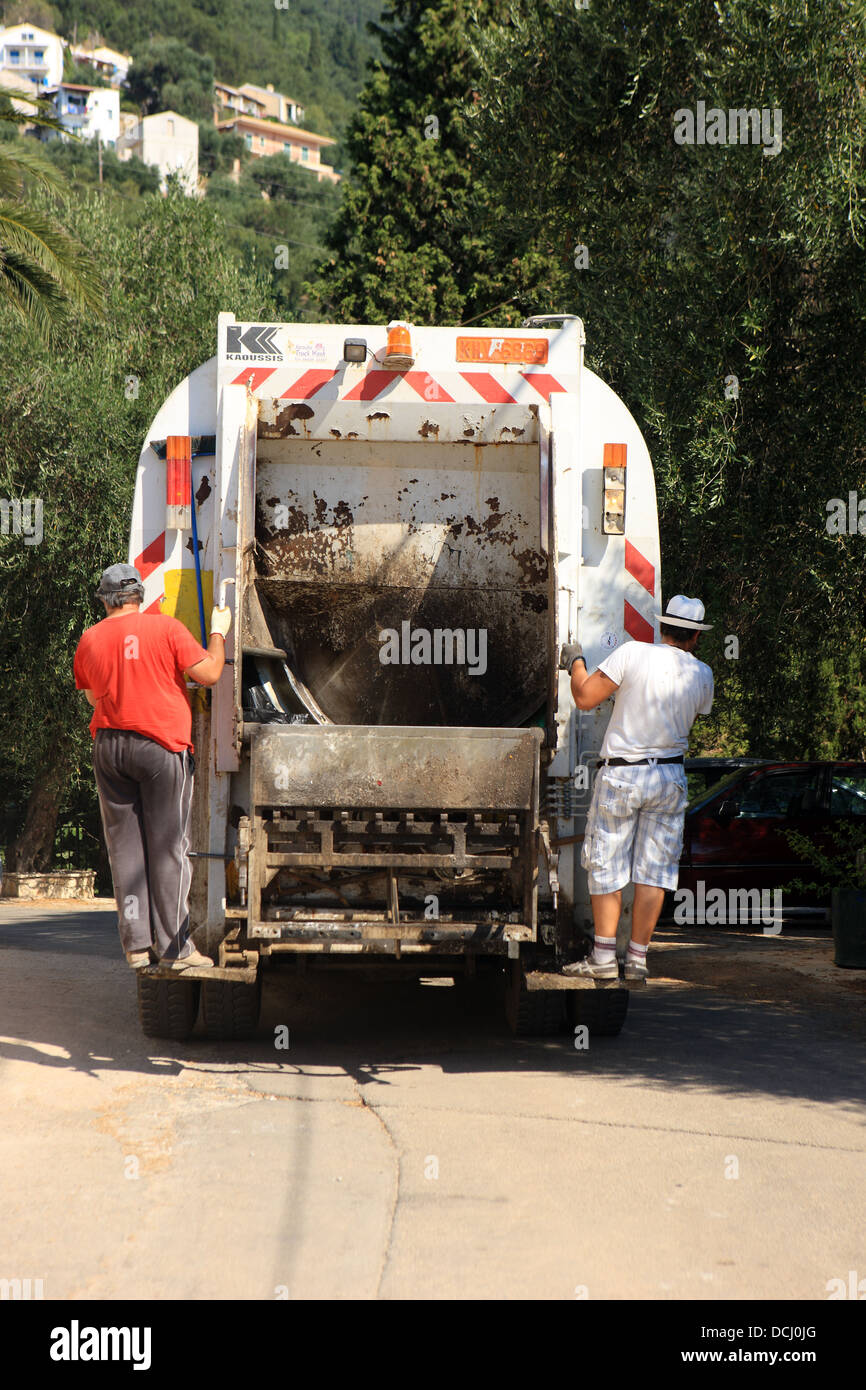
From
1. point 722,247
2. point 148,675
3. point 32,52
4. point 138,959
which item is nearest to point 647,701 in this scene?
point 148,675

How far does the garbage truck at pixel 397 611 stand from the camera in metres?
5.57

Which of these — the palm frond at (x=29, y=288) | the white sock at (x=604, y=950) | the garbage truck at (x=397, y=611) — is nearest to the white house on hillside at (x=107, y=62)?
the palm frond at (x=29, y=288)

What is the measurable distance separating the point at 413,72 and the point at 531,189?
14.0m

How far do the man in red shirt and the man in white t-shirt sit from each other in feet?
Result: 5.10

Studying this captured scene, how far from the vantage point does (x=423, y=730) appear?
5.59m

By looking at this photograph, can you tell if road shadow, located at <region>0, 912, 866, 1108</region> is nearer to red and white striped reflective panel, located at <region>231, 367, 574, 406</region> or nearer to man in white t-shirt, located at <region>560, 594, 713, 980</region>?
man in white t-shirt, located at <region>560, 594, 713, 980</region>

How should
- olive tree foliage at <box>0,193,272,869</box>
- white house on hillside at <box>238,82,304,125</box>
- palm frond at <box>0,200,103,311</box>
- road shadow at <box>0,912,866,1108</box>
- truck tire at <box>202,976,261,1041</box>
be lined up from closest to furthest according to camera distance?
road shadow at <box>0,912,866,1108</box> < truck tire at <box>202,976,261,1041</box> < palm frond at <box>0,200,103,311</box> < olive tree foliage at <box>0,193,272,869</box> < white house on hillside at <box>238,82,304,125</box>

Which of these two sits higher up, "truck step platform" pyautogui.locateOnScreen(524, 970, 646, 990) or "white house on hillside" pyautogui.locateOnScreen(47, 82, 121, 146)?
"white house on hillside" pyautogui.locateOnScreen(47, 82, 121, 146)

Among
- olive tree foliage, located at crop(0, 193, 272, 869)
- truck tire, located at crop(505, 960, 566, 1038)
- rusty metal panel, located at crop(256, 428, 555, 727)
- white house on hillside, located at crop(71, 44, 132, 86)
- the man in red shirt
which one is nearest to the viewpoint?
the man in red shirt

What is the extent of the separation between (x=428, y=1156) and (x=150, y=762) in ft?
6.42

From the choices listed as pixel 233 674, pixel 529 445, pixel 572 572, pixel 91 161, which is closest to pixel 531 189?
pixel 529 445

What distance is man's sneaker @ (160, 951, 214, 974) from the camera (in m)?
5.59

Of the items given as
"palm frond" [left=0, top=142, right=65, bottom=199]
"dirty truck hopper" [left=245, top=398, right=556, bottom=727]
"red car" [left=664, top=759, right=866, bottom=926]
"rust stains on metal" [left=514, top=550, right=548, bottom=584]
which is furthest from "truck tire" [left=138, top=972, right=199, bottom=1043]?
"palm frond" [left=0, top=142, right=65, bottom=199]

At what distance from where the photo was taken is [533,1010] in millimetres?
6348
